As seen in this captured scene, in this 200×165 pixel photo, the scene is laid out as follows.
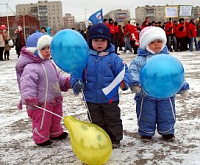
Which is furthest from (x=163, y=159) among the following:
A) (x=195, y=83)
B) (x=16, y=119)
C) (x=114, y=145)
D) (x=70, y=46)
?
(x=195, y=83)

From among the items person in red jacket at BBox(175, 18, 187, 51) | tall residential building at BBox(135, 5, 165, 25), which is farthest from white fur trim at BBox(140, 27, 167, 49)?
tall residential building at BBox(135, 5, 165, 25)

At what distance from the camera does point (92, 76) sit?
9.16ft

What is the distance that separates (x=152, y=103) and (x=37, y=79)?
1202 mm

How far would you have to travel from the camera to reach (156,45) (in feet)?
9.59

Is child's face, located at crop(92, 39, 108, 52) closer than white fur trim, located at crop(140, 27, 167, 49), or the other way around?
child's face, located at crop(92, 39, 108, 52)

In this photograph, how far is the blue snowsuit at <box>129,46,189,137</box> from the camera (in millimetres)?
2959

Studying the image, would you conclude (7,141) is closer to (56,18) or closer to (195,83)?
(195,83)

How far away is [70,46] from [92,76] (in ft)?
1.70

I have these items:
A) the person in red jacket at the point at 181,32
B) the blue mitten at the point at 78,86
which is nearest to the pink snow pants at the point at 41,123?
the blue mitten at the point at 78,86

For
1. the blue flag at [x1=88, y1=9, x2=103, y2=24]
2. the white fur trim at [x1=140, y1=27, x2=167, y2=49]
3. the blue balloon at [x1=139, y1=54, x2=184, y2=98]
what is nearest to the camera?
the blue balloon at [x1=139, y1=54, x2=184, y2=98]

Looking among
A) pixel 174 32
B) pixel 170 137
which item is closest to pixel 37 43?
pixel 170 137

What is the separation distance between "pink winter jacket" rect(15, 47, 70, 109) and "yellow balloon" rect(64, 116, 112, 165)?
679mm

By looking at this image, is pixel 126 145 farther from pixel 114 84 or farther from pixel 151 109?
pixel 114 84

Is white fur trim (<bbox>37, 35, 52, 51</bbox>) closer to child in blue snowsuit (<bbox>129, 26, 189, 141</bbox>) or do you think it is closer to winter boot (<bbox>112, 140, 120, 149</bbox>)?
child in blue snowsuit (<bbox>129, 26, 189, 141</bbox>)
